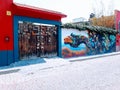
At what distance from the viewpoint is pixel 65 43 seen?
1683cm

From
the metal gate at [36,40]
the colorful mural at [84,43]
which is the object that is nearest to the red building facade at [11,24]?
the metal gate at [36,40]

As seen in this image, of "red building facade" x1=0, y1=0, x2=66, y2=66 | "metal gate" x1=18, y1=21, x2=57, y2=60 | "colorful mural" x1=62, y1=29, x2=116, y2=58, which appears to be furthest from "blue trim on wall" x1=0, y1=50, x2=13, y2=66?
"colorful mural" x1=62, y1=29, x2=116, y2=58

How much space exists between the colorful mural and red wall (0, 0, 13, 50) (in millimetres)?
5247

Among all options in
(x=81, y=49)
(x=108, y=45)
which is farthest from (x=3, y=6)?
(x=108, y=45)

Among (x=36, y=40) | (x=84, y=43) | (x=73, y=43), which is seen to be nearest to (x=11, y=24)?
(x=36, y=40)

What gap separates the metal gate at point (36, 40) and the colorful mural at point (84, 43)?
54.8 inches

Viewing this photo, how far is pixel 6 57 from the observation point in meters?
12.3

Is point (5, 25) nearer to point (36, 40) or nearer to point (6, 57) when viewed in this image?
point (6, 57)

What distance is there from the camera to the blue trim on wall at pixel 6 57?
39.7 feet

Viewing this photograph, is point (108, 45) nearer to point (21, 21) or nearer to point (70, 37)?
point (70, 37)

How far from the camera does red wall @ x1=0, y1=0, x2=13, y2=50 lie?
39.5ft

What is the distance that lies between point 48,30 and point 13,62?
3.85 meters

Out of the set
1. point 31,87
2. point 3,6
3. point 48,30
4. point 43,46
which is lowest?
point 31,87

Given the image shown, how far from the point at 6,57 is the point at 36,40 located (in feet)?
8.90
